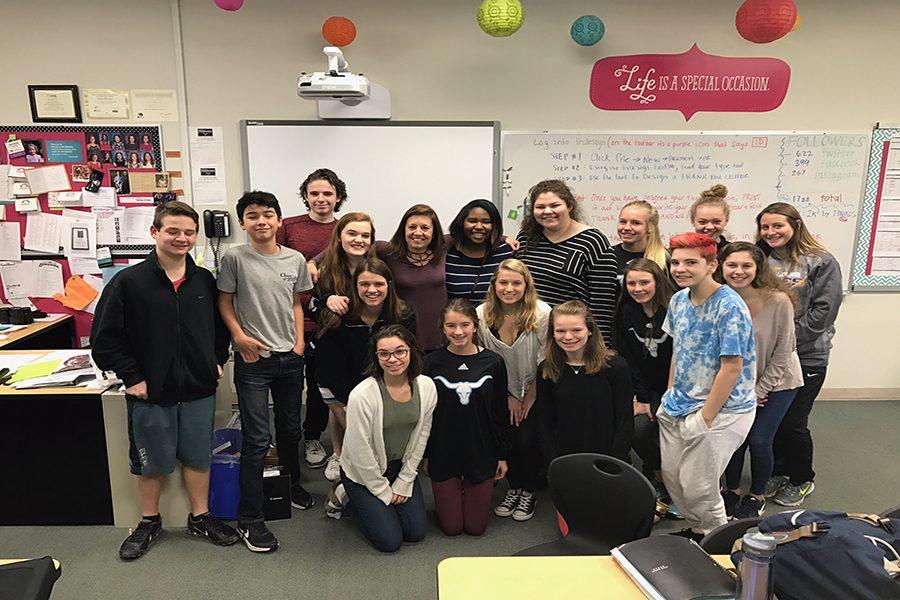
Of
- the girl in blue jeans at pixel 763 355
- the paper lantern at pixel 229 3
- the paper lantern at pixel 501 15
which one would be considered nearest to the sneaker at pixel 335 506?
the girl in blue jeans at pixel 763 355

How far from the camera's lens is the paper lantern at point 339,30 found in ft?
11.1

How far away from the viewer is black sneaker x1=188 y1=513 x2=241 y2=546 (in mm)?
2377

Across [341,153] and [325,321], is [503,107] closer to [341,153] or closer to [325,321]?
[341,153]

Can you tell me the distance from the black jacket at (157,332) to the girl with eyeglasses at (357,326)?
0.50m

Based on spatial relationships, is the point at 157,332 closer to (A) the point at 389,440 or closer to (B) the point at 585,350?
(A) the point at 389,440

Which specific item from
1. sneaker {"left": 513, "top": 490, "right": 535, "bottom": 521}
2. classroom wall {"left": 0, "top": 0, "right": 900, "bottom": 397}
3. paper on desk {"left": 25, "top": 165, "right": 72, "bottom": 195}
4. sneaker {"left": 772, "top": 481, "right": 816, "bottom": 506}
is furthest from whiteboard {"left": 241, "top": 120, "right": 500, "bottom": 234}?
sneaker {"left": 772, "top": 481, "right": 816, "bottom": 506}

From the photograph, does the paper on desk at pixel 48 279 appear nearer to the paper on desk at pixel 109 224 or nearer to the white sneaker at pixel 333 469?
the paper on desk at pixel 109 224

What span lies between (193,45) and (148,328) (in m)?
2.26

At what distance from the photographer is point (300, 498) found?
8.91ft

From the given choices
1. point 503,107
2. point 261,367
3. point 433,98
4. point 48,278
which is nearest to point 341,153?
point 433,98

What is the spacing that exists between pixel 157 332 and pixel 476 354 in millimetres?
1232

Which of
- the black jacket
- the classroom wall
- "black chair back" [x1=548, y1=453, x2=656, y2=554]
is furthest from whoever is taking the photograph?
the classroom wall

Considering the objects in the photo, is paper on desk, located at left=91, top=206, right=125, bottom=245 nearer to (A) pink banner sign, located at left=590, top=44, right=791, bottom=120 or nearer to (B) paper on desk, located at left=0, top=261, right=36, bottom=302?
(B) paper on desk, located at left=0, top=261, right=36, bottom=302

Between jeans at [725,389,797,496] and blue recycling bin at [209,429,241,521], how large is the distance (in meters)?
2.16
